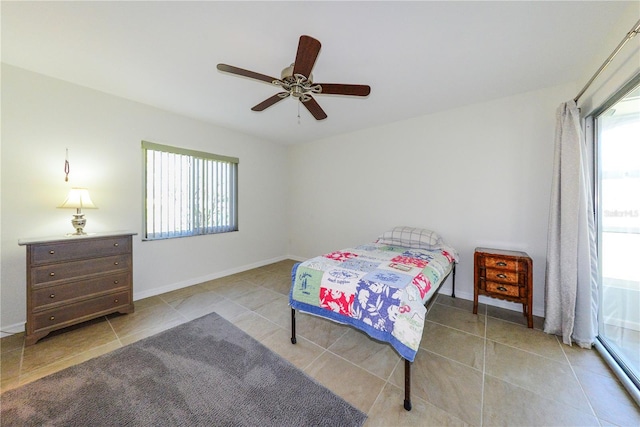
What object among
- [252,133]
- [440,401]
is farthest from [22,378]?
[252,133]

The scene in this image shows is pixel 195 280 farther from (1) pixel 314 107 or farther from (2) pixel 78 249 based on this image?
(1) pixel 314 107

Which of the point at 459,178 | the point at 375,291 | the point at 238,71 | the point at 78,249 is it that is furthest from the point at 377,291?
the point at 78,249

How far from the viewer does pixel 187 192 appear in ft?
11.8

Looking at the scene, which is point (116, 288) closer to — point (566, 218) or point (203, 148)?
point (203, 148)

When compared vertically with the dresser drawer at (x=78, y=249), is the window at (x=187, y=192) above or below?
above

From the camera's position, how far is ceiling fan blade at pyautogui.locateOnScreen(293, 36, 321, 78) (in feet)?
4.58

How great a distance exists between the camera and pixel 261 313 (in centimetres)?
270

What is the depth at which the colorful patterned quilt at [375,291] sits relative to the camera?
1.52 m

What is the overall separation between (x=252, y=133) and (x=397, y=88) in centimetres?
274

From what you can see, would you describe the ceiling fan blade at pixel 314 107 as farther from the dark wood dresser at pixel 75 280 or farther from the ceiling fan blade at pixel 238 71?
the dark wood dresser at pixel 75 280

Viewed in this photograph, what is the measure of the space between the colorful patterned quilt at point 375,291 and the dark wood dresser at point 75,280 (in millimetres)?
2095

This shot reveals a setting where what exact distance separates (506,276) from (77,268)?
14.9ft

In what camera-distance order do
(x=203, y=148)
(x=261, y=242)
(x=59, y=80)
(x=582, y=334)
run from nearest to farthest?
1. (x=582, y=334)
2. (x=59, y=80)
3. (x=203, y=148)
4. (x=261, y=242)

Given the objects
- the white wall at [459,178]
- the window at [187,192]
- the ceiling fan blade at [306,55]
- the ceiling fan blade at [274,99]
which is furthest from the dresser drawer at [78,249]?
the white wall at [459,178]
